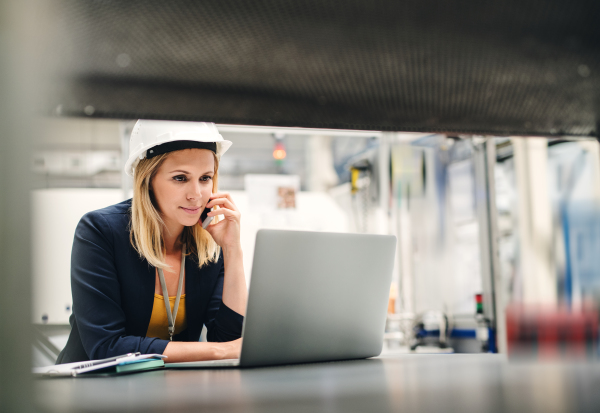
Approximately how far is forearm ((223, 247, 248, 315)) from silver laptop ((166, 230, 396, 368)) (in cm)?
41

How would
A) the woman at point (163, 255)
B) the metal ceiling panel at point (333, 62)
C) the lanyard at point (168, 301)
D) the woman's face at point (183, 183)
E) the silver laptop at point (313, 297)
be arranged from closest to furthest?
the metal ceiling panel at point (333, 62) → the silver laptop at point (313, 297) → the woman at point (163, 255) → the lanyard at point (168, 301) → the woman's face at point (183, 183)

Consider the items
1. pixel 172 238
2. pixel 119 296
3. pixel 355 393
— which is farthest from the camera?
pixel 172 238

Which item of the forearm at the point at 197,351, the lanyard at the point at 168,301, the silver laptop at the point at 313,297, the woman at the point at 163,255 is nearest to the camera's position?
the silver laptop at the point at 313,297

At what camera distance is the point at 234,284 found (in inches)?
53.0

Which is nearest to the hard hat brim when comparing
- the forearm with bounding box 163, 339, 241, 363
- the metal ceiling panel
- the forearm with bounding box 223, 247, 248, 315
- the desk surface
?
the forearm with bounding box 223, 247, 248, 315

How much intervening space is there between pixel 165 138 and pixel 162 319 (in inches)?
18.5

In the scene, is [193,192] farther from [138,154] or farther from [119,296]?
[119,296]

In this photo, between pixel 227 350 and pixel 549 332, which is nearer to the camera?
pixel 549 332

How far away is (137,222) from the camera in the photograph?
4.32 ft

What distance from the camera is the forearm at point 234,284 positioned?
1330 mm

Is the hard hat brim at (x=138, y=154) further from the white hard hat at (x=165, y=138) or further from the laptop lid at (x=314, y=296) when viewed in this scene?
the laptop lid at (x=314, y=296)

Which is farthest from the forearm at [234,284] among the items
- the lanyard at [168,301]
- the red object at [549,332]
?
the red object at [549,332]

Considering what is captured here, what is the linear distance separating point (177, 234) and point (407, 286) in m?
1.75

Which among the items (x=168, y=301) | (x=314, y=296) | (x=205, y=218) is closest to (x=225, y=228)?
(x=205, y=218)
